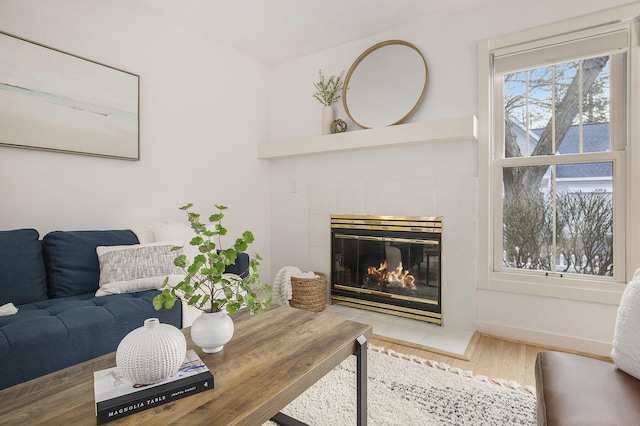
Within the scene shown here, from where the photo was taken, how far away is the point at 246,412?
0.88 metres

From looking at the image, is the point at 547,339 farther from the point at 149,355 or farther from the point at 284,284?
the point at 149,355

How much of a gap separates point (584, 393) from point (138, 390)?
1316 millimetres

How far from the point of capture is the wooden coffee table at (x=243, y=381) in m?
0.85

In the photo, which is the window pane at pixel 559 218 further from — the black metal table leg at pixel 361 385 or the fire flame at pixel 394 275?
the black metal table leg at pixel 361 385

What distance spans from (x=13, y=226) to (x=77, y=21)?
145 cm

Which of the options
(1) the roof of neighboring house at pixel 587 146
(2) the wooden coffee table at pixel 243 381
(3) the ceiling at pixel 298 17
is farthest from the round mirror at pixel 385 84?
(2) the wooden coffee table at pixel 243 381

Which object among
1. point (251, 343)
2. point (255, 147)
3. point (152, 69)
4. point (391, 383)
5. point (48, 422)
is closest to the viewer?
point (48, 422)

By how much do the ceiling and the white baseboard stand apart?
8.30 ft

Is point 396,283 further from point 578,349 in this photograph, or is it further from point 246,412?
point 246,412

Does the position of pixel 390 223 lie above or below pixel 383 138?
below

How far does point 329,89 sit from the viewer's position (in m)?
3.53

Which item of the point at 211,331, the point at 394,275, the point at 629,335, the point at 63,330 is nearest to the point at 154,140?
the point at 63,330

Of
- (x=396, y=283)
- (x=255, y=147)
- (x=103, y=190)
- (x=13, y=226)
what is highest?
(x=255, y=147)

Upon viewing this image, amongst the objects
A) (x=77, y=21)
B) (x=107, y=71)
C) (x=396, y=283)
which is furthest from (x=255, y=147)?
(x=396, y=283)
